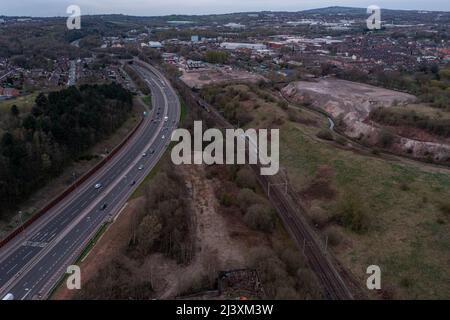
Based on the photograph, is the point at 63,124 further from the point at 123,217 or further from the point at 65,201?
the point at 123,217

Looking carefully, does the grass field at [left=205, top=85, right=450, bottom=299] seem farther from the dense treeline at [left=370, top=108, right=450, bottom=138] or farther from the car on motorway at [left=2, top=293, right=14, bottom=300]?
the car on motorway at [left=2, top=293, right=14, bottom=300]

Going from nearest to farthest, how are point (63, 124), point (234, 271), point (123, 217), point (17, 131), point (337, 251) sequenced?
point (234, 271) < point (337, 251) < point (123, 217) < point (17, 131) < point (63, 124)

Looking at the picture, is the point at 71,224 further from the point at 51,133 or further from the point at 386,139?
the point at 386,139

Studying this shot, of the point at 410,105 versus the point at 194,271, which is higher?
the point at 410,105

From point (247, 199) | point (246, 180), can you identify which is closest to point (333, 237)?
point (247, 199)

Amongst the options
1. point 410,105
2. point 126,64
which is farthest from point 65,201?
point 126,64

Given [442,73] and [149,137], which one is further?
[442,73]
